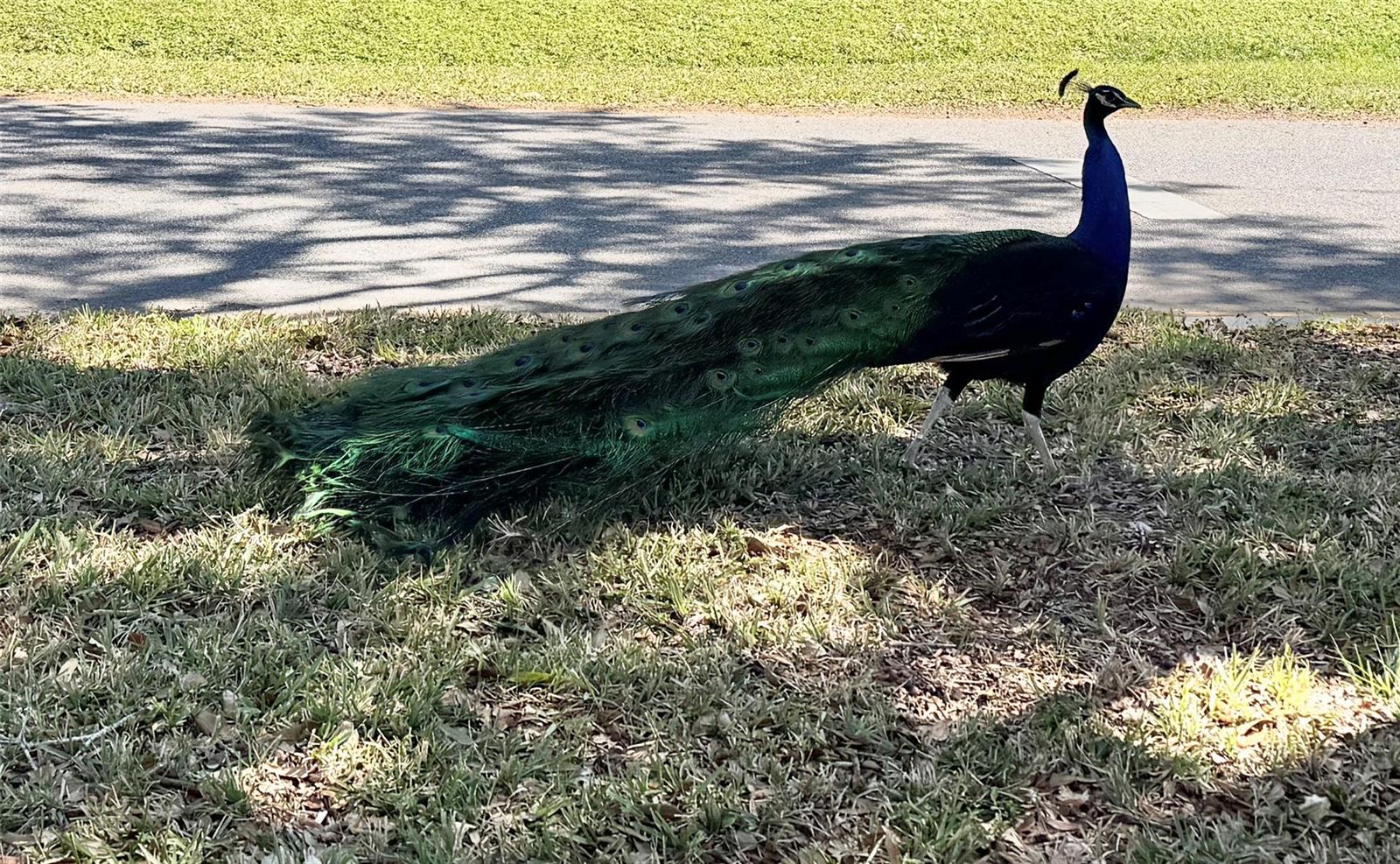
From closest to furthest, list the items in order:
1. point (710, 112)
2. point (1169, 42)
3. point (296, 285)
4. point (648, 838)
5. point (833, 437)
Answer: point (648, 838) < point (833, 437) < point (296, 285) < point (710, 112) < point (1169, 42)

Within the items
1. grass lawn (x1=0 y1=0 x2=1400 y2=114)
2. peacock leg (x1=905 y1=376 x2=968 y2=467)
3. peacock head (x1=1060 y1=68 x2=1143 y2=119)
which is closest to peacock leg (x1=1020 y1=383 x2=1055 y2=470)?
peacock leg (x1=905 y1=376 x2=968 y2=467)

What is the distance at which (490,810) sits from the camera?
8.68ft

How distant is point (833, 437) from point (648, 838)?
7.12 feet

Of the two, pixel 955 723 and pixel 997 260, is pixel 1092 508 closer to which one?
pixel 997 260

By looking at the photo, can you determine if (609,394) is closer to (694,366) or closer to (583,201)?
(694,366)

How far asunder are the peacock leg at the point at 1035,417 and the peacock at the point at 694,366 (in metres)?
0.07

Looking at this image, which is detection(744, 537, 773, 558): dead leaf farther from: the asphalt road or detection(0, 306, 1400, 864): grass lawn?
the asphalt road

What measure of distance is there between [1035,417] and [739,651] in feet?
4.77

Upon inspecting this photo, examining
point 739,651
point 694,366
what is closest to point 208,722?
point 739,651

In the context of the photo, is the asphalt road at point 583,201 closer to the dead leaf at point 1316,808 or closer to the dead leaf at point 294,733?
the dead leaf at point 294,733

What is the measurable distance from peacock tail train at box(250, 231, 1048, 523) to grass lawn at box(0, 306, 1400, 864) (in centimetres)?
20

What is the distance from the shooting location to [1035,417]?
4117 millimetres

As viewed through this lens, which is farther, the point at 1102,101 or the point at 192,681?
the point at 1102,101

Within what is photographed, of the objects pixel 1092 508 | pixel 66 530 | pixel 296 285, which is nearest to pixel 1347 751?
pixel 1092 508
